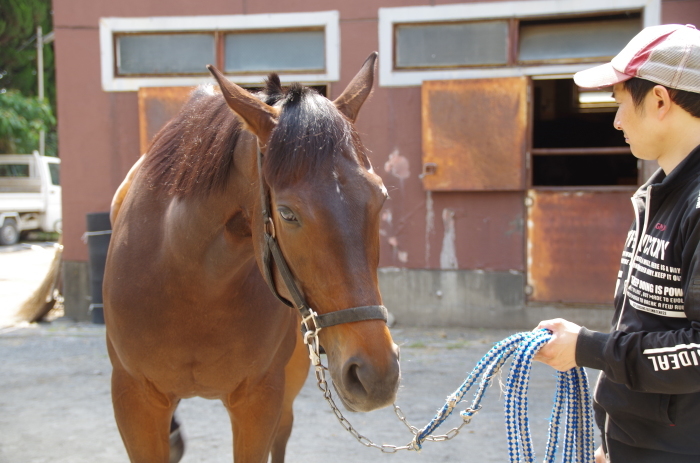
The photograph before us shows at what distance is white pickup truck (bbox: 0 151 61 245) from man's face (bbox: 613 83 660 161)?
1561cm

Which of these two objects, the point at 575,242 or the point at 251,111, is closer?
the point at 251,111

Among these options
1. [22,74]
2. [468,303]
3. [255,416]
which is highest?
[22,74]

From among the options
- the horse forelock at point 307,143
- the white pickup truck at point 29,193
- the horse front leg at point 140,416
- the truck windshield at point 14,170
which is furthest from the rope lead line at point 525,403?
the truck windshield at point 14,170

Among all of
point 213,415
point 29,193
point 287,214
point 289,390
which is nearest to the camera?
point 287,214

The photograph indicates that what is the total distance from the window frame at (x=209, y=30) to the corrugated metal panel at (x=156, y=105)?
172mm

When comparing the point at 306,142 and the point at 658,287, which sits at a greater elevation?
the point at 306,142

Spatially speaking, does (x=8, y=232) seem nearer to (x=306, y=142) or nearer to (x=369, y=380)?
(x=306, y=142)

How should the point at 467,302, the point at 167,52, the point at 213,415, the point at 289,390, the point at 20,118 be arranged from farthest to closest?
the point at 20,118, the point at 167,52, the point at 467,302, the point at 213,415, the point at 289,390

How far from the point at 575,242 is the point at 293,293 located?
477 centimetres

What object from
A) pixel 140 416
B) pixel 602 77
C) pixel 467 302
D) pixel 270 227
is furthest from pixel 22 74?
pixel 602 77

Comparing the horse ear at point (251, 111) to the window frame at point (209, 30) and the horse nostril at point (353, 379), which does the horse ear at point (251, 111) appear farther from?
the window frame at point (209, 30)

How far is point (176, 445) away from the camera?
110 inches

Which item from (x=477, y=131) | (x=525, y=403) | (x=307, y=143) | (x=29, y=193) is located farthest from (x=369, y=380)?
(x=29, y=193)

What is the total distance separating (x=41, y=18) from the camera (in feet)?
55.4
